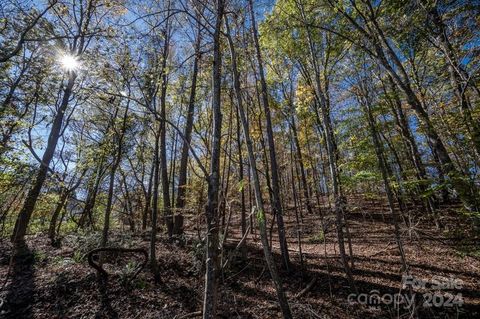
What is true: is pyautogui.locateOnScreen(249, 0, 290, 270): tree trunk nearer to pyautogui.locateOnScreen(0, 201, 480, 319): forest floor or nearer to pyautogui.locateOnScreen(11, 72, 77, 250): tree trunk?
pyautogui.locateOnScreen(0, 201, 480, 319): forest floor

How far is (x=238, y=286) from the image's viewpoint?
5836 mm

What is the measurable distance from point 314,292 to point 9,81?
40.9 ft

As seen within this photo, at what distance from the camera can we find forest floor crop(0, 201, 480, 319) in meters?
4.54

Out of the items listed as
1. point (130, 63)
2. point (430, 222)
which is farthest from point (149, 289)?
point (430, 222)

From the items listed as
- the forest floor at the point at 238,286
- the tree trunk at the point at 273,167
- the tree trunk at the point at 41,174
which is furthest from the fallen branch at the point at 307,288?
the tree trunk at the point at 41,174

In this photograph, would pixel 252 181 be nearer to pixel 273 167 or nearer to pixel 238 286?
pixel 273 167

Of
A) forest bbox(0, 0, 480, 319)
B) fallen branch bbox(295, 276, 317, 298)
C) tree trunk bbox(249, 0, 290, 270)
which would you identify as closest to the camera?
forest bbox(0, 0, 480, 319)

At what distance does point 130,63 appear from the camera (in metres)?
5.50

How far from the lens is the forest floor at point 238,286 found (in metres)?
4.54

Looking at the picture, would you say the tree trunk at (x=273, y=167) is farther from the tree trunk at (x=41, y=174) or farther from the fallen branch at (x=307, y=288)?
the tree trunk at (x=41, y=174)

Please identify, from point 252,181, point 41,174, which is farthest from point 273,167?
point 41,174

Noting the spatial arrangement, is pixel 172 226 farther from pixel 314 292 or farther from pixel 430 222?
pixel 430 222

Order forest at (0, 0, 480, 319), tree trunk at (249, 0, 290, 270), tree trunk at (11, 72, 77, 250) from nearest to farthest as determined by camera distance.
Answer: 1. forest at (0, 0, 480, 319)
2. tree trunk at (249, 0, 290, 270)
3. tree trunk at (11, 72, 77, 250)

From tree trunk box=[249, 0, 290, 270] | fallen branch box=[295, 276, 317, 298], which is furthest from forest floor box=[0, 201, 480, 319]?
tree trunk box=[249, 0, 290, 270]
